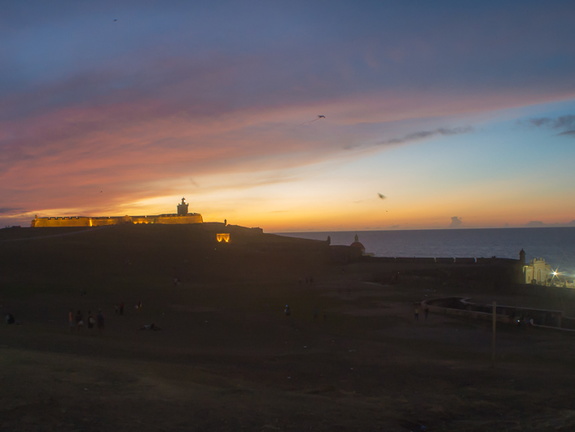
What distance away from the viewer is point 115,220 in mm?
95062

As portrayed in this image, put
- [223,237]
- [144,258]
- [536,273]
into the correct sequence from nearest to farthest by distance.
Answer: [536,273] < [144,258] < [223,237]

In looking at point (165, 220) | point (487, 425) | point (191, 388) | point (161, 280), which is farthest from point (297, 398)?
point (165, 220)

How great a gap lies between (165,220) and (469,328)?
72616 mm

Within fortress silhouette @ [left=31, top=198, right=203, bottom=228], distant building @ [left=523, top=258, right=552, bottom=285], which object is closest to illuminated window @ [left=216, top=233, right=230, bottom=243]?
fortress silhouette @ [left=31, top=198, right=203, bottom=228]

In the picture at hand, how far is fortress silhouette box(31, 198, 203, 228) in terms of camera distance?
301ft

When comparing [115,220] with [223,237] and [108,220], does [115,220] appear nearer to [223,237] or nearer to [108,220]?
[108,220]

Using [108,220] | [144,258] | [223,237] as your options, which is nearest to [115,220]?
[108,220]

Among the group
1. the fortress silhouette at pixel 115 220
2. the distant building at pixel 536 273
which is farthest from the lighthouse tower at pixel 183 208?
the distant building at pixel 536 273

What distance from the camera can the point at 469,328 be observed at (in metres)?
26.4

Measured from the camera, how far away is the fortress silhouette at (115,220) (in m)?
91.9

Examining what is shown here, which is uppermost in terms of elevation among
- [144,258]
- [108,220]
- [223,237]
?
[108,220]

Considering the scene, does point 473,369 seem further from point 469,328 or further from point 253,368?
point 469,328

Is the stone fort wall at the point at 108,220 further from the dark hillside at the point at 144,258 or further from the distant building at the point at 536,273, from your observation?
the distant building at the point at 536,273

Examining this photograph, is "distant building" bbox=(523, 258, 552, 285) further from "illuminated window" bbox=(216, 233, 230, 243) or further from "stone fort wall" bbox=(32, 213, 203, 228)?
"stone fort wall" bbox=(32, 213, 203, 228)
